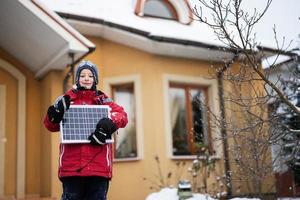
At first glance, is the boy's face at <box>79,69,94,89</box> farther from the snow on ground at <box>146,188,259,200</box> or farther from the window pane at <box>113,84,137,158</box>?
the window pane at <box>113,84,137,158</box>

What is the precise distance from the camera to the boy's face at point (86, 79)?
381cm

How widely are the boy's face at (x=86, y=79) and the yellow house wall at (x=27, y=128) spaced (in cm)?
550

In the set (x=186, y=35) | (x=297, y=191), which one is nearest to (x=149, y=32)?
(x=186, y=35)

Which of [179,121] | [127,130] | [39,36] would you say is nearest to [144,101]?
[127,130]

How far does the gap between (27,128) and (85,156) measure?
5.69 meters

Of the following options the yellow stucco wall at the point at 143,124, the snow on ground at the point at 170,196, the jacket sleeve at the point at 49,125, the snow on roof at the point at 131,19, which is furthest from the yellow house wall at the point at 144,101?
the jacket sleeve at the point at 49,125

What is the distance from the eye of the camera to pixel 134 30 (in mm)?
8992

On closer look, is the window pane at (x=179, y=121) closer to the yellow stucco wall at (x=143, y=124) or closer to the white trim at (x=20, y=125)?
the yellow stucco wall at (x=143, y=124)

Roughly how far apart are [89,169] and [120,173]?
555 centimetres

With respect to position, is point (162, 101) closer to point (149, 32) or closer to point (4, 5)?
point (149, 32)

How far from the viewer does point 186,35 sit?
384 inches

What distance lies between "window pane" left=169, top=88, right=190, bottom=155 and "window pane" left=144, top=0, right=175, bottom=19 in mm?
2014

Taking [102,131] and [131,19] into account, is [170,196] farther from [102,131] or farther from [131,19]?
[131,19]

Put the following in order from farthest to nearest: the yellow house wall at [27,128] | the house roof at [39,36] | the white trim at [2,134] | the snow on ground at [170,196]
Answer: the yellow house wall at [27,128] → the white trim at [2,134] → the house roof at [39,36] → the snow on ground at [170,196]
